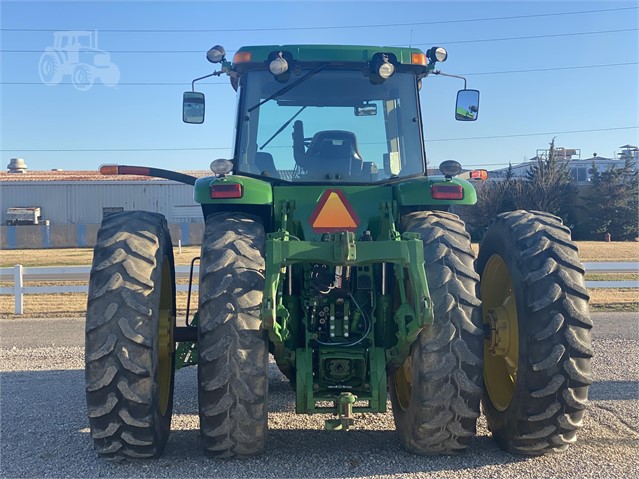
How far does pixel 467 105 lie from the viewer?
6133 mm

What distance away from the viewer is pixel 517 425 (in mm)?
4254

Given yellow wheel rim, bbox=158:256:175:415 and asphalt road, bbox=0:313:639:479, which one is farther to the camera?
yellow wheel rim, bbox=158:256:175:415

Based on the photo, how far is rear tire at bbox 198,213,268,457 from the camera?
395 cm

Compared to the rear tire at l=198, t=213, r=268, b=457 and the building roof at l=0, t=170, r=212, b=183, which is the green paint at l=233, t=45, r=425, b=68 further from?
the building roof at l=0, t=170, r=212, b=183

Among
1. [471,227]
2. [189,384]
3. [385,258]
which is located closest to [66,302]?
[189,384]

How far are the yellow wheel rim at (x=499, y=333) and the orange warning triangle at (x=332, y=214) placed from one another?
1.22 m

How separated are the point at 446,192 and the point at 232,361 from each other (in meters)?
1.92

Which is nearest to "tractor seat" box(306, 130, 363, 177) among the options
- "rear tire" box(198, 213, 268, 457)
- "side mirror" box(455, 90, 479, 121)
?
"side mirror" box(455, 90, 479, 121)

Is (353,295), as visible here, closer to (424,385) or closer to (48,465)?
(424,385)

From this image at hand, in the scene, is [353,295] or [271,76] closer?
[353,295]

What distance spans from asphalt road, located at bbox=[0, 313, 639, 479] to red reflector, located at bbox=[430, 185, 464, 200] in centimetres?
175

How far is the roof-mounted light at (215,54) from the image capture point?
19.0 feet

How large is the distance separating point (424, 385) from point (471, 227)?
3604 centimetres

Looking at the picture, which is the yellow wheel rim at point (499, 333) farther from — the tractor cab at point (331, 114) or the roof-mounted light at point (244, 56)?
the roof-mounted light at point (244, 56)
